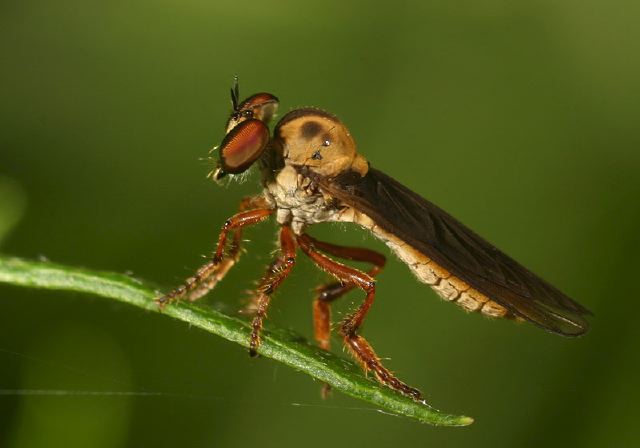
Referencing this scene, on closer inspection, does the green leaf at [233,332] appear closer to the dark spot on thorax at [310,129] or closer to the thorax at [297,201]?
the thorax at [297,201]

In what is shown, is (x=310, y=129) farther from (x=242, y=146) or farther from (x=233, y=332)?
(x=233, y=332)

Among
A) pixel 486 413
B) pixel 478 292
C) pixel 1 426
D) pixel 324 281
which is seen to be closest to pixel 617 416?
pixel 486 413

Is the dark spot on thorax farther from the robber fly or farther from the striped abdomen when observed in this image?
the striped abdomen

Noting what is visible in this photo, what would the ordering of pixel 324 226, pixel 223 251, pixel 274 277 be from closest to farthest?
1. pixel 274 277
2. pixel 223 251
3. pixel 324 226

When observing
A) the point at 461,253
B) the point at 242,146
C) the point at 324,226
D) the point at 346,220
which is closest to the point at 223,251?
the point at 242,146

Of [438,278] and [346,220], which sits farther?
[346,220]

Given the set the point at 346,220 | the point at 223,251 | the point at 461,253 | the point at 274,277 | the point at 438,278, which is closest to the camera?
the point at 274,277

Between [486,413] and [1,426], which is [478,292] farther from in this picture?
[1,426]
